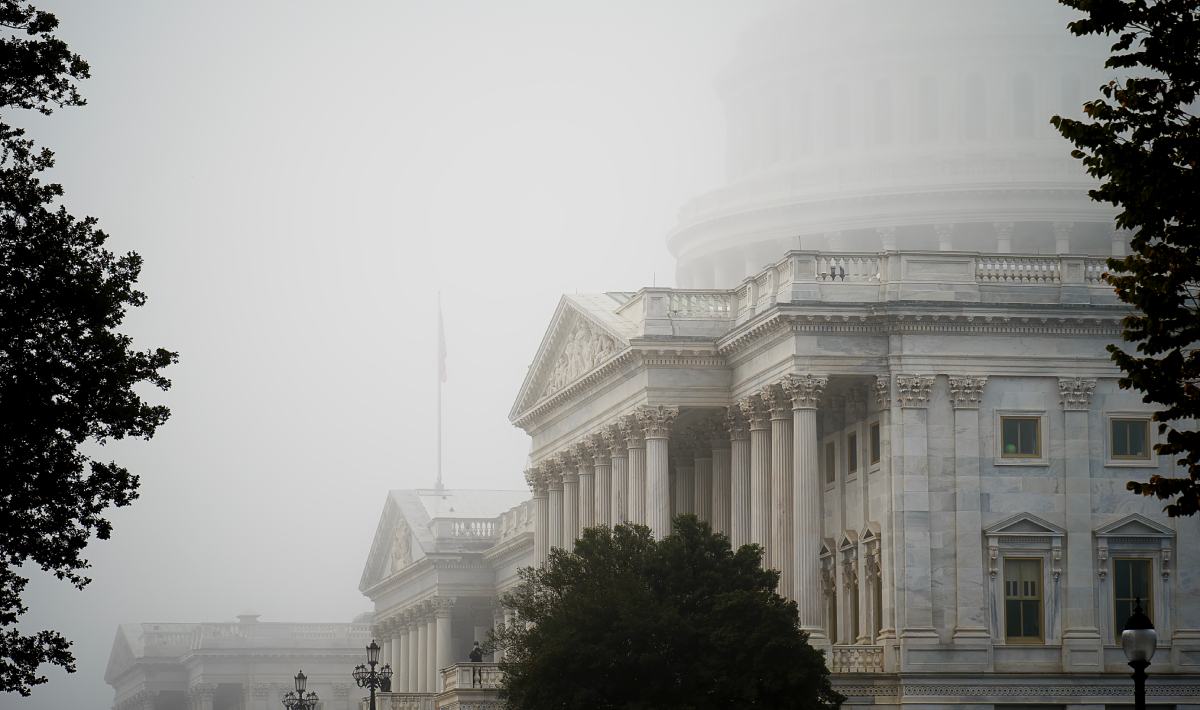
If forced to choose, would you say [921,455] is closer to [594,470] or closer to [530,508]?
[594,470]

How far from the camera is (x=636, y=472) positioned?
8681cm

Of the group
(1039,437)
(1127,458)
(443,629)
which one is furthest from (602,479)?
(443,629)

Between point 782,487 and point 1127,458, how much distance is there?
34.9ft

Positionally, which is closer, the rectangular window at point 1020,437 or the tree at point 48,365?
the tree at point 48,365

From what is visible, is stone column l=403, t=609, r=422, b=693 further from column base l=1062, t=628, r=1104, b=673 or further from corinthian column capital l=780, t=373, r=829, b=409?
column base l=1062, t=628, r=1104, b=673

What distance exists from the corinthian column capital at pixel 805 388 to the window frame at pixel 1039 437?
5.45 metres

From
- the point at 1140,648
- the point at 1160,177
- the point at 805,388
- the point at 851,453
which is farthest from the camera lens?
the point at 851,453

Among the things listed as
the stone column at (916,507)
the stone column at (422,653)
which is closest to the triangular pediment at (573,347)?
the stone column at (916,507)

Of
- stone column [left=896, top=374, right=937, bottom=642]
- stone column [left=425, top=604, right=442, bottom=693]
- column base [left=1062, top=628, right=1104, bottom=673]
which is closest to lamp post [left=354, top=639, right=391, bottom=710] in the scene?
stone column [left=896, top=374, right=937, bottom=642]

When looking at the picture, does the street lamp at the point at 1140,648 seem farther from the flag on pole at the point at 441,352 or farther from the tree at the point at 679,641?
the flag on pole at the point at 441,352

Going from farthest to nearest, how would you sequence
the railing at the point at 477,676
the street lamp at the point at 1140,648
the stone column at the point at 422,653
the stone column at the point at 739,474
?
the stone column at the point at 422,653, the railing at the point at 477,676, the stone column at the point at 739,474, the street lamp at the point at 1140,648

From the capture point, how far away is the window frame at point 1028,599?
74.6m

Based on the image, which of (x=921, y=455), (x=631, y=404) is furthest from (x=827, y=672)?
(x=631, y=404)

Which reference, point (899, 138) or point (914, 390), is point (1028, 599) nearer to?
point (914, 390)
